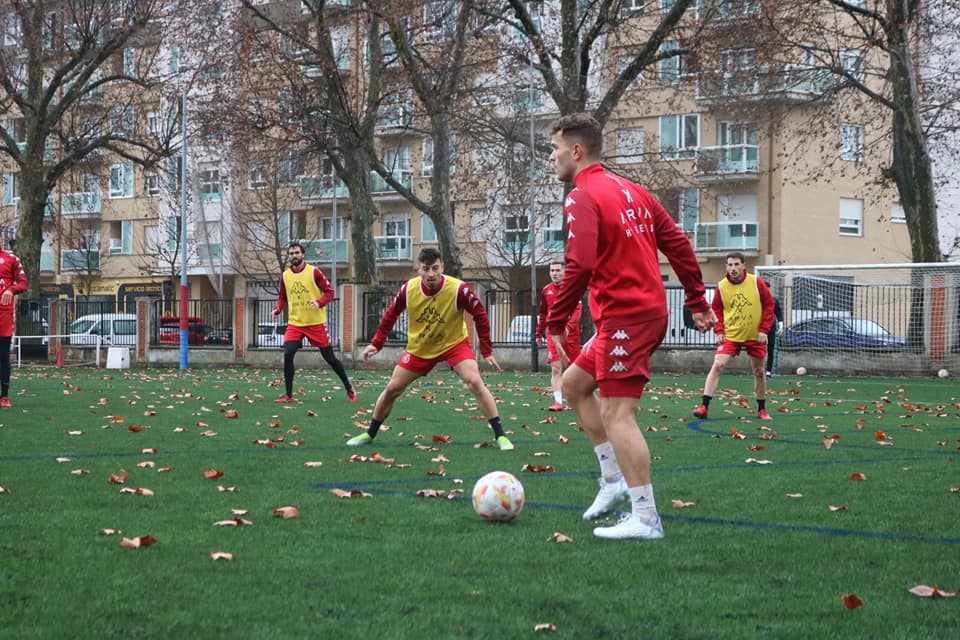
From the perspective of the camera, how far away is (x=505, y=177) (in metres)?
45.1

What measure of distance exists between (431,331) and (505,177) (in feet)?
114

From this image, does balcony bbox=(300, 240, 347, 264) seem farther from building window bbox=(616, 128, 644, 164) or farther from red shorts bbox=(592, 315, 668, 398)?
red shorts bbox=(592, 315, 668, 398)

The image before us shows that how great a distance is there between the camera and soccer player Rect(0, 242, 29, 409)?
14500mm

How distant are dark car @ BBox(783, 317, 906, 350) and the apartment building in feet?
15.8

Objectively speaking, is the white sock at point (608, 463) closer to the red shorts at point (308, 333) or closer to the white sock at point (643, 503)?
the white sock at point (643, 503)

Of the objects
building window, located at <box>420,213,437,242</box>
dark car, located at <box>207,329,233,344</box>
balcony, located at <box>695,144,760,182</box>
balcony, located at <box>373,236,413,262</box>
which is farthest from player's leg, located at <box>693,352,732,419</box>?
balcony, located at <box>373,236,413,262</box>

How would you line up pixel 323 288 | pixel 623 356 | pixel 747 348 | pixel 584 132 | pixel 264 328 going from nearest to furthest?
pixel 623 356 < pixel 584 132 < pixel 747 348 < pixel 323 288 < pixel 264 328

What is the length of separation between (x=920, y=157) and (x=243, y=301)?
1933 cm

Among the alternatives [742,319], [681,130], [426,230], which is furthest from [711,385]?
[426,230]

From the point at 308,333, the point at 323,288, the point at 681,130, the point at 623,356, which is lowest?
the point at 308,333

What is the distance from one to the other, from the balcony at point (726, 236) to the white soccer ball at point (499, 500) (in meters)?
43.8

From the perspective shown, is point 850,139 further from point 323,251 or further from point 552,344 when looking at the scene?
point 552,344

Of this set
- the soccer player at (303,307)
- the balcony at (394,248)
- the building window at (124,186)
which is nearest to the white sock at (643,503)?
the soccer player at (303,307)

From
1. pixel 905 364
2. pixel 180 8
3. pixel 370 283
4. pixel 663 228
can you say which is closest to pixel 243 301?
pixel 370 283
